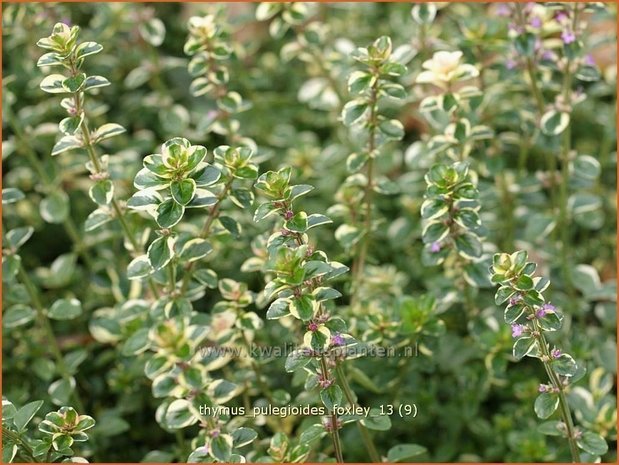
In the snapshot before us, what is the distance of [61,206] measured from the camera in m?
2.29

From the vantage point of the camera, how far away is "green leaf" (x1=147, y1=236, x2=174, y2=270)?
163 cm

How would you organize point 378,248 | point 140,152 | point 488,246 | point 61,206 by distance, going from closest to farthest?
point 488,246 < point 61,206 < point 378,248 < point 140,152

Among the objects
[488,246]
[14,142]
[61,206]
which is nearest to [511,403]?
[488,246]

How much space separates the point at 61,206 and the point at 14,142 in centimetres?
23

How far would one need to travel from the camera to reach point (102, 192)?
1.75 metres

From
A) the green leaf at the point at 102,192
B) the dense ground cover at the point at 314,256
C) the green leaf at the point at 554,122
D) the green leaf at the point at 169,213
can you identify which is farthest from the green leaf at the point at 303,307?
the green leaf at the point at 554,122

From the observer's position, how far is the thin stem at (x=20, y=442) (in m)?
1.60

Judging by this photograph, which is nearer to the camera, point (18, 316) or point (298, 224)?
point (298, 224)

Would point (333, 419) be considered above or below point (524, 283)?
below

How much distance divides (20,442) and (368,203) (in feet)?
2.97

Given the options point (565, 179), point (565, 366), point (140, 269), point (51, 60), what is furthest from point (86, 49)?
point (565, 179)

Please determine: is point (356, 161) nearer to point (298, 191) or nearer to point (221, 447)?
point (298, 191)

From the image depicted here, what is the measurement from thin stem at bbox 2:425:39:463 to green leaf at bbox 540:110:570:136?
A: 136 cm

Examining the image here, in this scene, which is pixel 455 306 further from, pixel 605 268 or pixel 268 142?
pixel 268 142
